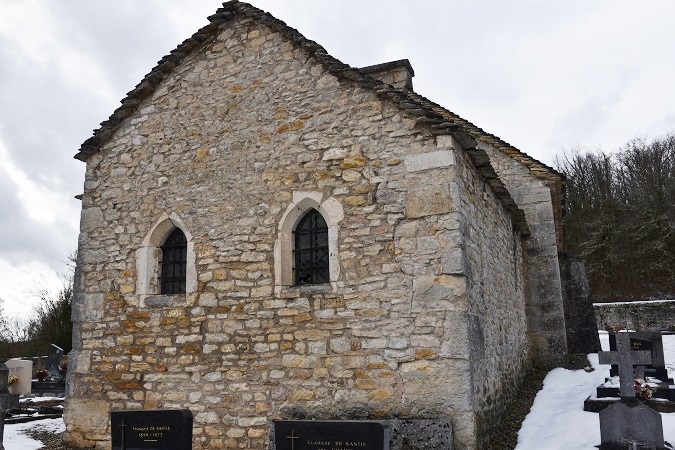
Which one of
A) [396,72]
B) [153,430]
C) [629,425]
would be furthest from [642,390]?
[396,72]

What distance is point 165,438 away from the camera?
6.13 meters

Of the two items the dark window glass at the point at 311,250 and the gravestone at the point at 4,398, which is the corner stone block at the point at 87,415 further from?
the dark window glass at the point at 311,250

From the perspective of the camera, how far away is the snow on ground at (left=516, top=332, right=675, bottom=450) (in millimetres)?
6961

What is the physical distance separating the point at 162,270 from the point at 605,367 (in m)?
9.20

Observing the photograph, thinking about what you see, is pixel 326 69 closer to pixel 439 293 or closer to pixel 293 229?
pixel 293 229

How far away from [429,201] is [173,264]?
424 cm

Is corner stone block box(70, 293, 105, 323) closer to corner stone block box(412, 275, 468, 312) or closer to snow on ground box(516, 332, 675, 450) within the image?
corner stone block box(412, 275, 468, 312)

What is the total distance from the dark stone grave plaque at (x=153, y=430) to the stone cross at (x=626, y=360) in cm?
519

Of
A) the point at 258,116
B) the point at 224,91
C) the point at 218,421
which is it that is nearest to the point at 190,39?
the point at 224,91

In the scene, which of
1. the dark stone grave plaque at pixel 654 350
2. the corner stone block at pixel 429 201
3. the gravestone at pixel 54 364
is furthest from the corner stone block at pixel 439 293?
the gravestone at pixel 54 364

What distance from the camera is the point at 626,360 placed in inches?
271

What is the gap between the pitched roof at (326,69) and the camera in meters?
7.18

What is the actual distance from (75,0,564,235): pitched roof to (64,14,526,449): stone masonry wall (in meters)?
0.15

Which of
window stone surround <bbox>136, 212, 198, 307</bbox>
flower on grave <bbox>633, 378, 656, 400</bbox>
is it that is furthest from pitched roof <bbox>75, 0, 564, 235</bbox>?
flower on grave <bbox>633, 378, 656, 400</bbox>
